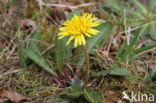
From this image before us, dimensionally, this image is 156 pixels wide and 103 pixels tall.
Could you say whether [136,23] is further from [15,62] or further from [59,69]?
[15,62]

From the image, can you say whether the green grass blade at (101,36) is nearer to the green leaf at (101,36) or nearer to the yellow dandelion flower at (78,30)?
the green leaf at (101,36)

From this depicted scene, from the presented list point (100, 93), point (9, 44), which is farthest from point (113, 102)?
point (9, 44)

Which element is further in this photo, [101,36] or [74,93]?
[101,36]

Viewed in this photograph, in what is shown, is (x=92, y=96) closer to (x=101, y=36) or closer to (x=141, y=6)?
(x=101, y=36)

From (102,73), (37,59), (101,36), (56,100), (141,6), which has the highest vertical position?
(141,6)

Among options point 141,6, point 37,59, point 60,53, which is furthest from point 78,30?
point 141,6

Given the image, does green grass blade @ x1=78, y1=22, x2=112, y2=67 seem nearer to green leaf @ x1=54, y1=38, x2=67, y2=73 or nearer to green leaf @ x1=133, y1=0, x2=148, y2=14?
green leaf @ x1=54, y1=38, x2=67, y2=73
